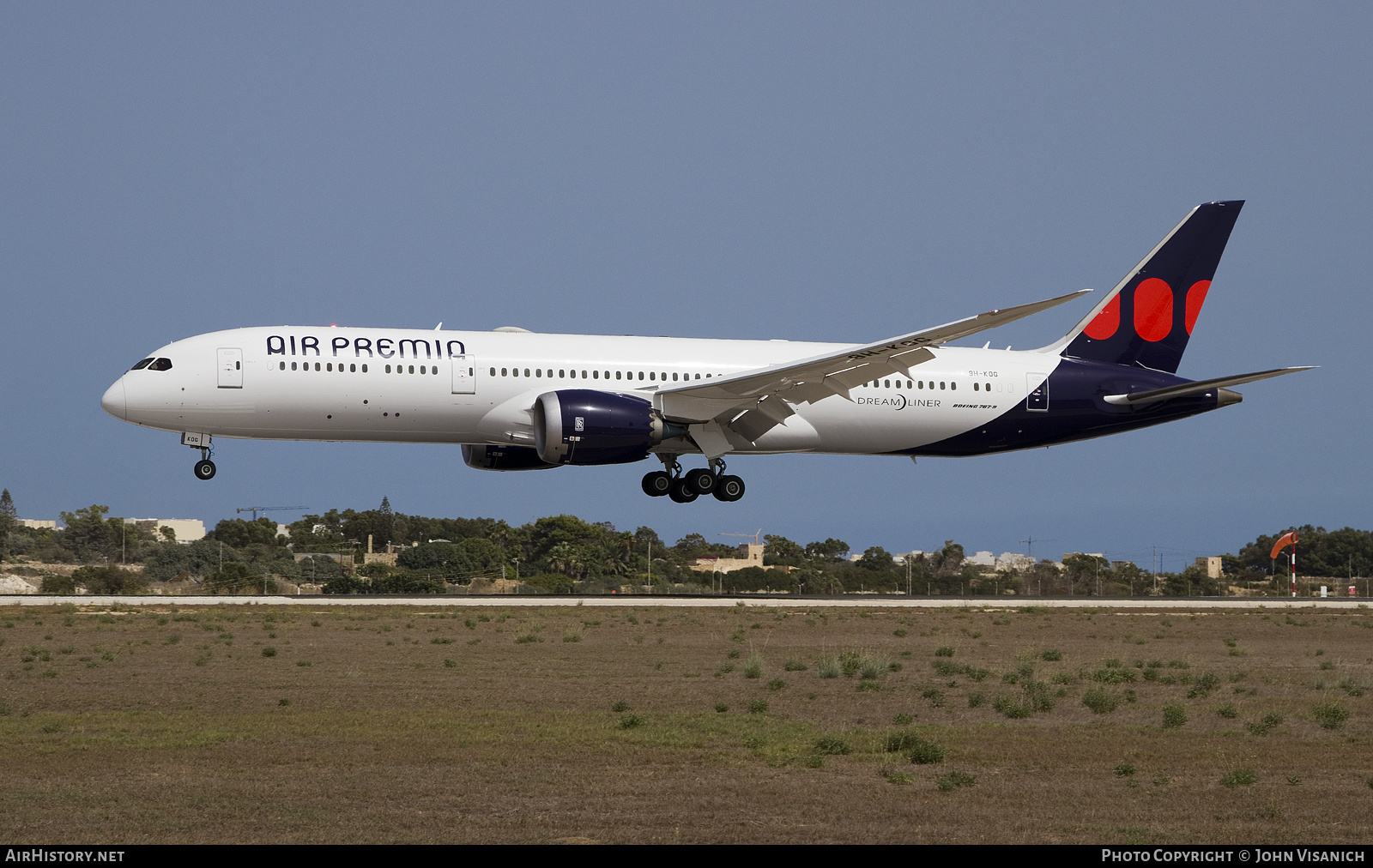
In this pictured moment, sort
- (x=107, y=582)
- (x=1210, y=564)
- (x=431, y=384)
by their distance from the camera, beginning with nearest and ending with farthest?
(x=431, y=384) < (x=107, y=582) < (x=1210, y=564)

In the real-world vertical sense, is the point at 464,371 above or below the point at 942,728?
above

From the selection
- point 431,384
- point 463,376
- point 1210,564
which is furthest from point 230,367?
point 1210,564

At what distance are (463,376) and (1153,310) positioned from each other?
2114cm

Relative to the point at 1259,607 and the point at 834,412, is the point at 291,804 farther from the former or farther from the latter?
the point at 1259,607

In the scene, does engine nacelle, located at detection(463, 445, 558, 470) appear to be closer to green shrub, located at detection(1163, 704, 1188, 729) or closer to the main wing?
the main wing

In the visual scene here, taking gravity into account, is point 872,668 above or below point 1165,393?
below

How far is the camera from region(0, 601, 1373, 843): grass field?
11.0 meters

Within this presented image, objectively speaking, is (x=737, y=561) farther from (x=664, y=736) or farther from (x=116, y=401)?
(x=664, y=736)

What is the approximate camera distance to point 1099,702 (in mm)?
18250

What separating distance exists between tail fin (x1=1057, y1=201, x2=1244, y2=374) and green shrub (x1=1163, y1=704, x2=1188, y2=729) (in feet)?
76.4

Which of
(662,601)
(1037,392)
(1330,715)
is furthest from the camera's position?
(662,601)

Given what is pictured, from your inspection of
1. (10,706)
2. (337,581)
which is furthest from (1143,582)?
(10,706)

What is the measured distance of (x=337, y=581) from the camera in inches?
2228
